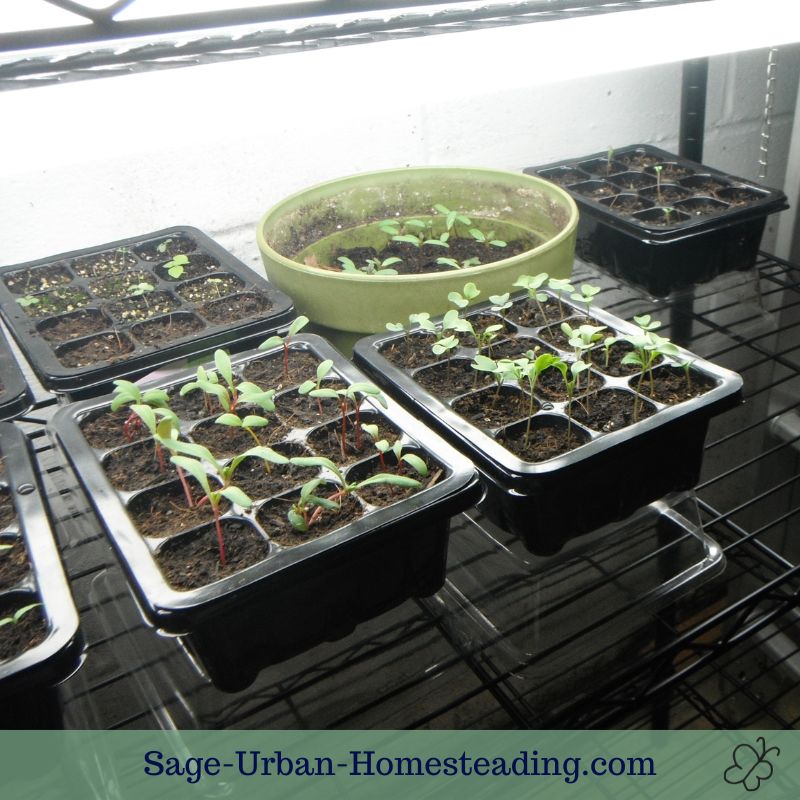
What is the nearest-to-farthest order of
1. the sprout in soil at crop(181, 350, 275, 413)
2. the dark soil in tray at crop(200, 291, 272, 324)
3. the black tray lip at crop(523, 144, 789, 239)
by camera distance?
the sprout in soil at crop(181, 350, 275, 413) → the dark soil in tray at crop(200, 291, 272, 324) → the black tray lip at crop(523, 144, 789, 239)

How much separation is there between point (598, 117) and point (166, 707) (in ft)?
3.89

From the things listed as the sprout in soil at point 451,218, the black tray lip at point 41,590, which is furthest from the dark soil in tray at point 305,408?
the sprout in soil at point 451,218

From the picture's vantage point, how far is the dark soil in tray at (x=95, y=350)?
87 cm

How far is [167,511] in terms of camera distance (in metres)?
0.69

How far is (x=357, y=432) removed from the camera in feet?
2.49

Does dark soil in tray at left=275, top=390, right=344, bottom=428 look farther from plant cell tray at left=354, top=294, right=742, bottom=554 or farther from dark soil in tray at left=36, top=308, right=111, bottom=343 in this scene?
dark soil in tray at left=36, top=308, right=111, bottom=343

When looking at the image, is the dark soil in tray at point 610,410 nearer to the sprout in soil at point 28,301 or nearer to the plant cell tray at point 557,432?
the plant cell tray at point 557,432

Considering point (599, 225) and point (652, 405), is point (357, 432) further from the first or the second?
point (599, 225)

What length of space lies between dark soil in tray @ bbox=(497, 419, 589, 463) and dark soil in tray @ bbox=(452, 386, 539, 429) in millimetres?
15

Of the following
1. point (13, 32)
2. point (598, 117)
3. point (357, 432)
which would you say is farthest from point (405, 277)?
point (598, 117)

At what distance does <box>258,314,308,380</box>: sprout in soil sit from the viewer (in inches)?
32.3

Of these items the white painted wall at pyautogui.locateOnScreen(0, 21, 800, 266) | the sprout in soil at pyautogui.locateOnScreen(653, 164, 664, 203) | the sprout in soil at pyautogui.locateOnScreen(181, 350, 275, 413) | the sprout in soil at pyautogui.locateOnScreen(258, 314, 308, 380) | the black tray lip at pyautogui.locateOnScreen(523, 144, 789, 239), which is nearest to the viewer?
the white painted wall at pyautogui.locateOnScreen(0, 21, 800, 266)
